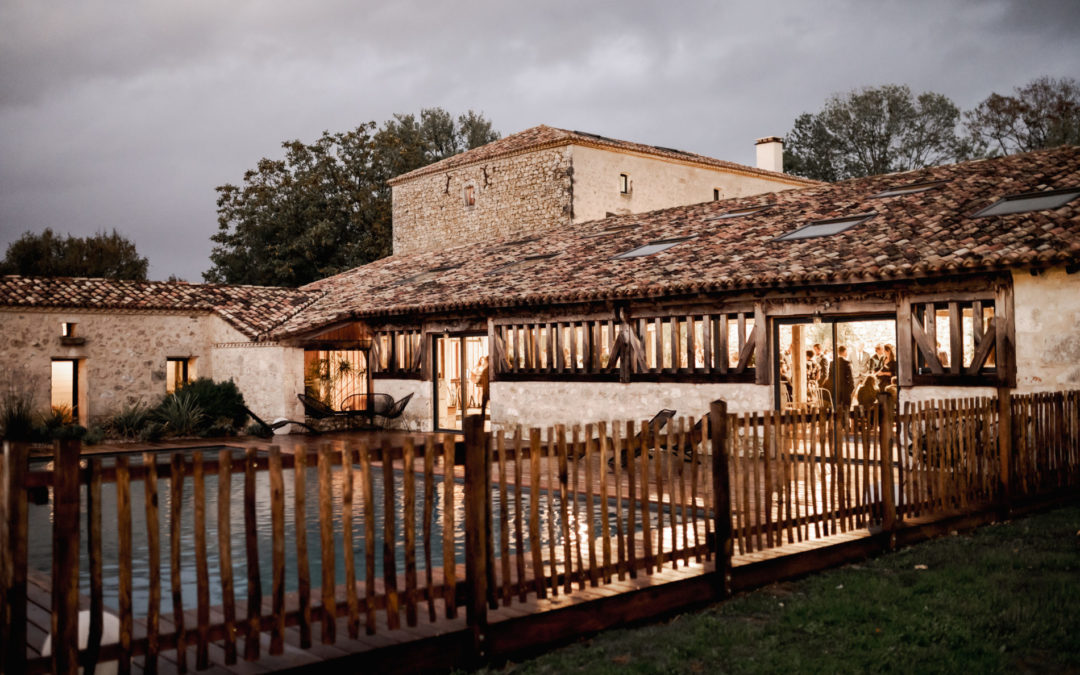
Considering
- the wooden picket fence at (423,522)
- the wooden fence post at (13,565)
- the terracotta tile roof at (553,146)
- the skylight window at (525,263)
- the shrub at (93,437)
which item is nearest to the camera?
the wooden fence post at (13,565)

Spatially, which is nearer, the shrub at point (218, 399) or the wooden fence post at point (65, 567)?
the wooden fence post at point (65, 567)

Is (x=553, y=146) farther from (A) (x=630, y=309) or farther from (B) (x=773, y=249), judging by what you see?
(B) (x=773, y=249)

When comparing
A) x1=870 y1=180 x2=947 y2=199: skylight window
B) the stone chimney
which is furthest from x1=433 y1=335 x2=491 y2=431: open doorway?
the stone chimney

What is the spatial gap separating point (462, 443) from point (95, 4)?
1246 inches

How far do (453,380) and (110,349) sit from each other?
8093 millimetres

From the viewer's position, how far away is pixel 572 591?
5.22 m

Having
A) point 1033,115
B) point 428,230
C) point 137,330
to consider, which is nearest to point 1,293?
point 137,330

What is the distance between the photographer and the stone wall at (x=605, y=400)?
13641mm

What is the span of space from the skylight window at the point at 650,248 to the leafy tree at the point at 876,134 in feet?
102

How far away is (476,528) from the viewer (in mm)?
4625

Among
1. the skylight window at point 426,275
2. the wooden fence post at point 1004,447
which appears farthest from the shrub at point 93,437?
the wooden fence post at point 1004,447

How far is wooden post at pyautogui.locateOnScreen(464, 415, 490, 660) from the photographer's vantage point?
14.9 ft

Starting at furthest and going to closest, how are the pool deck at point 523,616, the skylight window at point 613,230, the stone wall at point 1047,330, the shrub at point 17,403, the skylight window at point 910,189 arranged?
1. the skylight window at point 613,230
2. the shrub at point 17,403
3. the skylight window at point 910,189
4. the stone wall at point 1047,330
5. the pool deck at point 523,616

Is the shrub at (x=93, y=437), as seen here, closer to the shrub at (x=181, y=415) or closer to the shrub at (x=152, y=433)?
the shrub at (x=152, y=433)
